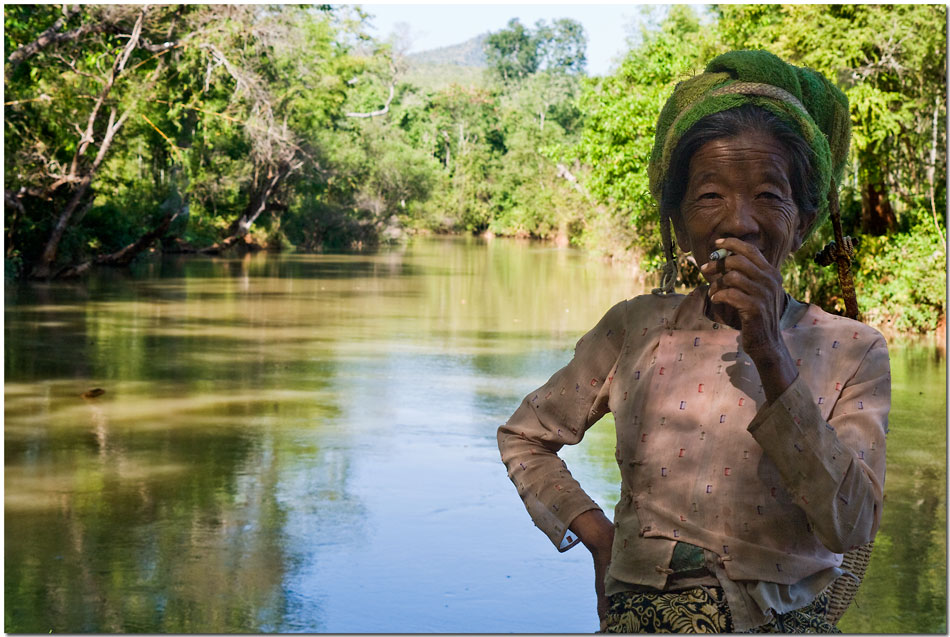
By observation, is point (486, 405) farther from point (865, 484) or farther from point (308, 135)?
point (308, 135)

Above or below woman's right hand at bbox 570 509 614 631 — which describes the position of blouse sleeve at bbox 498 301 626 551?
above

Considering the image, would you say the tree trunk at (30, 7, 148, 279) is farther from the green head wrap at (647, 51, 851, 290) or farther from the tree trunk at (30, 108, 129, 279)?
the green head wrap at (647, 51, 851, 290)

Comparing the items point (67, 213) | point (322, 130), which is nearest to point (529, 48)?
point (322, 130)

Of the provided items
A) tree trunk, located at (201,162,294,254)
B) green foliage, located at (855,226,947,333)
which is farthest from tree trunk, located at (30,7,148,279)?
tree trunk, located at (201,162,294,254)

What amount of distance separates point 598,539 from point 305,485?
20.7 ft

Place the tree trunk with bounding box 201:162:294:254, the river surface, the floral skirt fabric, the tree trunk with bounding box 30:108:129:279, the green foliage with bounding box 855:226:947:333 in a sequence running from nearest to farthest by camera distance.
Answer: the floral skirt fabric, the river surface, the green foliage with bounding box 855:226:947:333, the tree trunk with bounding box 30:108:129:279, the tree trunk with bounding box 201:162:294:254

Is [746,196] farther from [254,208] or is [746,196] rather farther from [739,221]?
[254,208]

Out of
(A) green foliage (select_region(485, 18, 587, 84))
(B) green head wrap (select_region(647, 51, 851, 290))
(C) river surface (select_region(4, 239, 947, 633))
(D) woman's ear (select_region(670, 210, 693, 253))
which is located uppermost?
(A) green foliage (select_region(485, 18, 587, 84))

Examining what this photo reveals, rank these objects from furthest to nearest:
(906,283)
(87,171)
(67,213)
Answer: (87,171), (67,213), (906,283)

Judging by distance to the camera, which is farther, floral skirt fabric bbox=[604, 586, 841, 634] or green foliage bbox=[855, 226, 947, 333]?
green foliage bbox=[855, 226, 947, 333]

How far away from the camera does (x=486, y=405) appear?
37.4 feet

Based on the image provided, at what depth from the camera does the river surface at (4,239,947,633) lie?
5.88m

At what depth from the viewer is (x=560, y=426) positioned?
217 centimetres

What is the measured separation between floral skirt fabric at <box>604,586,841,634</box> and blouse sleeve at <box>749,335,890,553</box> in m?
0.16
